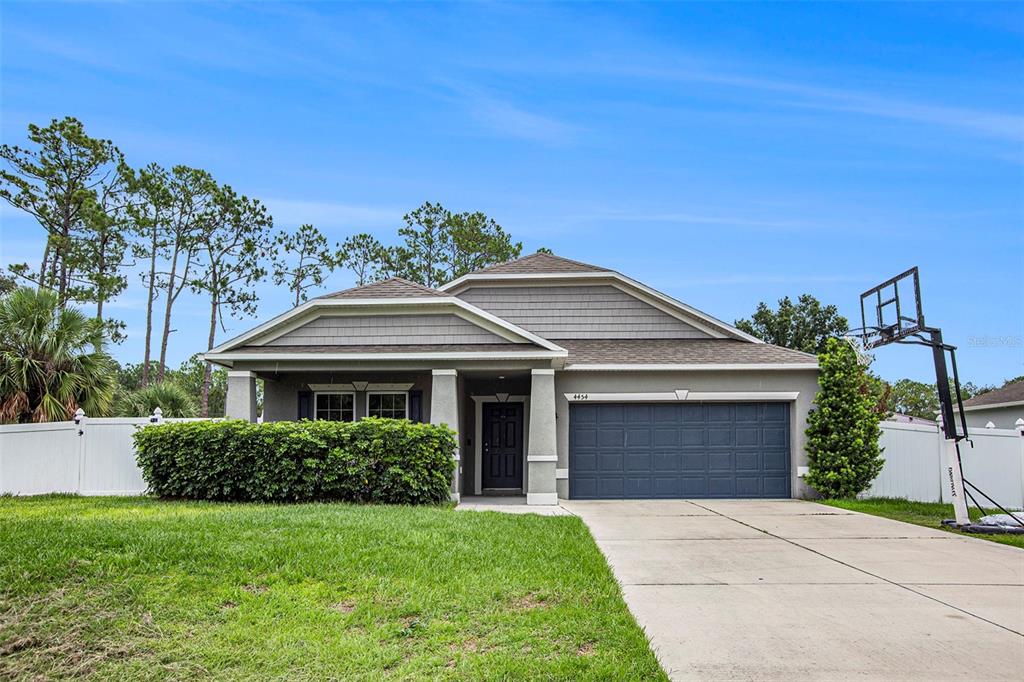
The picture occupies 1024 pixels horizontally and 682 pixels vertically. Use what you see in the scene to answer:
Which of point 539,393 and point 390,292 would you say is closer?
point 539,393

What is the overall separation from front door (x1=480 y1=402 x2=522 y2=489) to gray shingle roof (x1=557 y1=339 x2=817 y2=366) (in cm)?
215

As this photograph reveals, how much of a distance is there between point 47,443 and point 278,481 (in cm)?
591

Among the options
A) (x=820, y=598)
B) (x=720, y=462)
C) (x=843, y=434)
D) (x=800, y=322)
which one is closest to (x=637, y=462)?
(x=720, y=462)

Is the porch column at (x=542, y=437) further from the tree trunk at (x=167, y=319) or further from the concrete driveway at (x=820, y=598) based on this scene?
the tree trunk at (x=167, y=319)

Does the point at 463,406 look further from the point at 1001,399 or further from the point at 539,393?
the point at 1001,399

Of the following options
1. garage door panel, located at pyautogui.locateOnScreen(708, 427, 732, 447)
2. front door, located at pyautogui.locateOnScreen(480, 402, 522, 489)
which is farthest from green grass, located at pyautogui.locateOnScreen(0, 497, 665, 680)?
front door, located at pyautogui.locateOnScreen(480, 402, 522, 489)

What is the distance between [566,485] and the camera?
1694 cm

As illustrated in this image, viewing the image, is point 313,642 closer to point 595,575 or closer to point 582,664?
point 582,664

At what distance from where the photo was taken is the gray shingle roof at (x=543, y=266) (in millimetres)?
20281

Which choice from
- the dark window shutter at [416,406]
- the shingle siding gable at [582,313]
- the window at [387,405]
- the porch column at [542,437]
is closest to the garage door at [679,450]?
the porch column at [542,437]

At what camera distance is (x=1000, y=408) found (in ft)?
81.8

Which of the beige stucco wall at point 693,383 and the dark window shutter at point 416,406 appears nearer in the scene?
the beige stucco wall at point 693,383

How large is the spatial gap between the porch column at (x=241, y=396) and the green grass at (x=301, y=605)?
21.0 ft

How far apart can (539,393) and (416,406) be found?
10.1 ft
